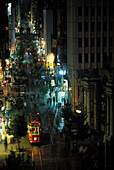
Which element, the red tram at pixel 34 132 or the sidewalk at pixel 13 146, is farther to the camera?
the red tram at pixel 34 132

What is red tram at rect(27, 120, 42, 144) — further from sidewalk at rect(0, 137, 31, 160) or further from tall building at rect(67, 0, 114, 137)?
tall building at rect(67, 0, 114, 137)

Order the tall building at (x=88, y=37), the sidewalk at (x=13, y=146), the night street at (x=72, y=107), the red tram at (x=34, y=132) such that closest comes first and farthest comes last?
the night street at (x=72, y=107), the sidewalk at (x=13, y=146), the red tram at (x=34, y=132), the tall building at (x=88, y=37)

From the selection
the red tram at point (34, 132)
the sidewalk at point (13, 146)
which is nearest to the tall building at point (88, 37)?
the red tram at point (34, 132)

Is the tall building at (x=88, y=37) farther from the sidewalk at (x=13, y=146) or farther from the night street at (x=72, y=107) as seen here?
the sidewalk at (x=13, y=146)

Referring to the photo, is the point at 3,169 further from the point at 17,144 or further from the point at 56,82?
the point at 56,82

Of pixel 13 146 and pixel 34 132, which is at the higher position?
pixel 34 132

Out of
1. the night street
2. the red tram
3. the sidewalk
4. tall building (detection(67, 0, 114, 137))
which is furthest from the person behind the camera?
tall building (detection(67, 0, 114, 137))

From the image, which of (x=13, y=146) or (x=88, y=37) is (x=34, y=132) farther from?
(x=88, y=37)

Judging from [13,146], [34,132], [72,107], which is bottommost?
[13,146]

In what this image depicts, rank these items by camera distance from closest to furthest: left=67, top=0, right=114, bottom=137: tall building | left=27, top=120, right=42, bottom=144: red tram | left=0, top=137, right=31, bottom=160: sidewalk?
left=0, top=137, right=31, bottom=160: sidewalk < left=27, top=120, right=42, bottom=144: red tram < left=67, top=0, right=114, bottom=137: tall building

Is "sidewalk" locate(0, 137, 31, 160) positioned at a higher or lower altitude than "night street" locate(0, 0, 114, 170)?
lower

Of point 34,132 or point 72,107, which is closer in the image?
point 34,132

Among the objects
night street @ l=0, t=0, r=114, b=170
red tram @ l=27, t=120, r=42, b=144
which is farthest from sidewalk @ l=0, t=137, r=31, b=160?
red tram @ l=27, t=120, r=42, b=144

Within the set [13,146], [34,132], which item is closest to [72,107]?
[34,132]
